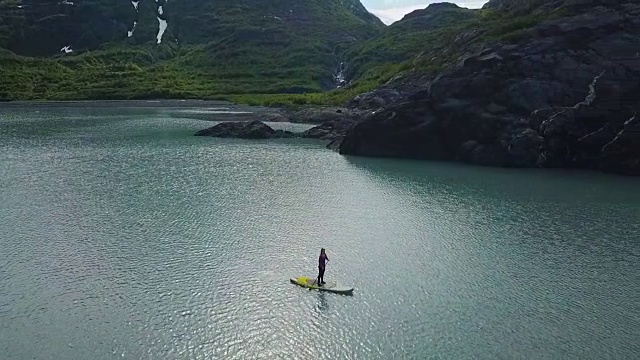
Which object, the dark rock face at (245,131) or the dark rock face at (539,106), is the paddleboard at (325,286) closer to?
the dark rock face at (539,106)

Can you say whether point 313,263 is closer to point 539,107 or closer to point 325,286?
point 325,286

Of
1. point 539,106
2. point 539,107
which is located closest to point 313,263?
point 539,107

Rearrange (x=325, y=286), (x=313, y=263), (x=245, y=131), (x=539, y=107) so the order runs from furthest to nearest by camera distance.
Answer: (x=245, y=131) → (x=539, y=107) → (x=313, y=263) → (x=325, y=286)

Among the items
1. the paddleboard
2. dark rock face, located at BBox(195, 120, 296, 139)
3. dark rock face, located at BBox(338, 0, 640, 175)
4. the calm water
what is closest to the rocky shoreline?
dark rock face, located at BBox(338, 0, 640, 175)

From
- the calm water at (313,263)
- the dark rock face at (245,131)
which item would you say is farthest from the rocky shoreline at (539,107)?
the dark rock face at (245,131)

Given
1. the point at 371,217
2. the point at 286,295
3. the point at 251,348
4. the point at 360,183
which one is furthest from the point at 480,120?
the point at 251,348
